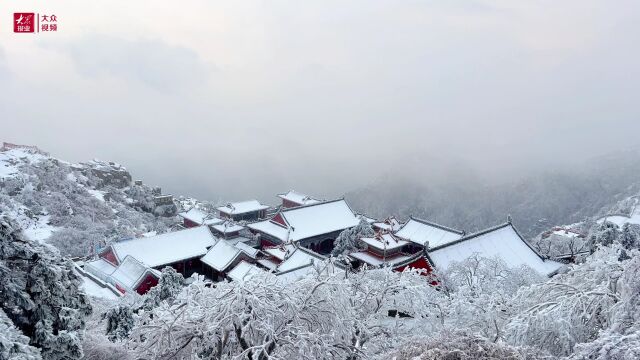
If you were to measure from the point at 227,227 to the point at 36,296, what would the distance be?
32457 millimetres

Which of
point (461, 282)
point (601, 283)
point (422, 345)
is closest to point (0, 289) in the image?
point (422, 345)

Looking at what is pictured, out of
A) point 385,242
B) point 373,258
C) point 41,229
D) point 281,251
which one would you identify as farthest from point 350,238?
point 41,229

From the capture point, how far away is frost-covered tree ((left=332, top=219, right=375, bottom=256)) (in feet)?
112

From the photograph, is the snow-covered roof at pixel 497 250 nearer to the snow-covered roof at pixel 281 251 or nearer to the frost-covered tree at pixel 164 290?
the snow-covered roof at pixel 281 251

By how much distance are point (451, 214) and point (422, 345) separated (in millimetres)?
87360

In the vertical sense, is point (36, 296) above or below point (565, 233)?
above

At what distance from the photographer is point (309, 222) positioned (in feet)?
121

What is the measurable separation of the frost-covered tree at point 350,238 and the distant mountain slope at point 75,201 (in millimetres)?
21107

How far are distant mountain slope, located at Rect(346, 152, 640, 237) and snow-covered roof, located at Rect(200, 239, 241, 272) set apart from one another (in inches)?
2116

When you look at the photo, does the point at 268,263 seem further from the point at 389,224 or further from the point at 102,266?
the point at 389,224

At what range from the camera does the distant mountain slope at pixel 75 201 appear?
42.9 meters

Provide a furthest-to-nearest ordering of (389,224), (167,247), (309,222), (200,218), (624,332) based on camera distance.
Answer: (200,218)
(389,224)
(309,222)
(167,247)
(624,332)

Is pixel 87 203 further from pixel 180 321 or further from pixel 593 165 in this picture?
pixel 593 165

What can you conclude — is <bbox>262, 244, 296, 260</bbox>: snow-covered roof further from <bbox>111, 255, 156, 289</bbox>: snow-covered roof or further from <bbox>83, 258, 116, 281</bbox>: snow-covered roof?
<bbox>83, 258, 116, 281</bbox>: snow-covered roof
